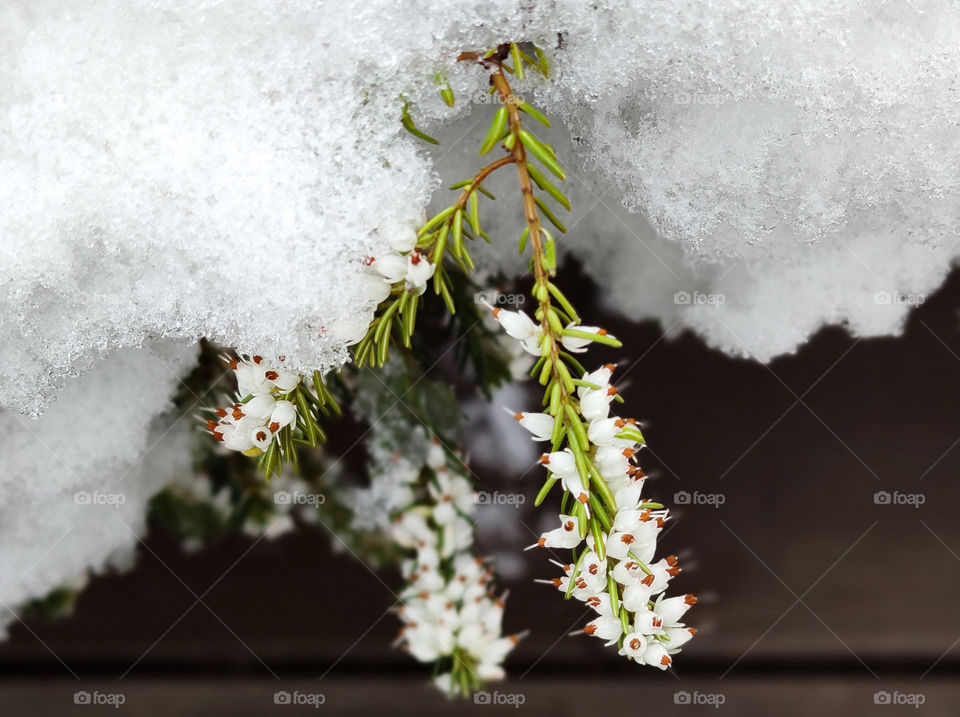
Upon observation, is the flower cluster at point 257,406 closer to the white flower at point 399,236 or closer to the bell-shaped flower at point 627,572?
the white flower at point 399,236

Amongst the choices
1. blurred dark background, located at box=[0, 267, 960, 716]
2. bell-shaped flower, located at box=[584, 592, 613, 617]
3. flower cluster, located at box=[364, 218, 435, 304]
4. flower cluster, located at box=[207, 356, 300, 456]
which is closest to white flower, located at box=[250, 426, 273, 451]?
flower cluster, located at box=[207, 356, 300, 456]

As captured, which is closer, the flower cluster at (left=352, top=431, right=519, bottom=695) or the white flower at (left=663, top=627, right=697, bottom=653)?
the white flower at (left=663, top=627, right=697, bottom=653)

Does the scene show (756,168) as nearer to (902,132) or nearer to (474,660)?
(902,132)

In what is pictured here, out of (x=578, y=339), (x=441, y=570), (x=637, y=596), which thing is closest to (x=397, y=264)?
(x=578, y=339)

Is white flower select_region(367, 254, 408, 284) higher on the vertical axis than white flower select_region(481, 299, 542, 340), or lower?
higher

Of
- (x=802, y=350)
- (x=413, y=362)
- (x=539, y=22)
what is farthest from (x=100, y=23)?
(x=802, y=350)

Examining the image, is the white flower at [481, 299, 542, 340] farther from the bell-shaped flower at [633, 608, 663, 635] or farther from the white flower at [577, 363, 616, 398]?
the bell-shaped flower at [633, 608, 663, 635]
